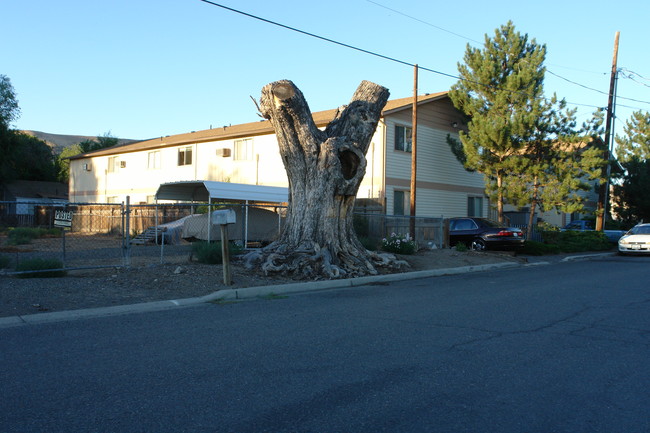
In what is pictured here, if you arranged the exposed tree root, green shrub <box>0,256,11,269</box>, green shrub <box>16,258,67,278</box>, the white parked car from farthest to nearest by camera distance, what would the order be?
the white parked car
the exposed tree root
green shrub <box>0,256,11,269</box>
green shrub <box>16,258,67,278</box>

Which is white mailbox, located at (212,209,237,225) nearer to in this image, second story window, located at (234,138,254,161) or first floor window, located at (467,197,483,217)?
second story window, located at (234,138,254,161)

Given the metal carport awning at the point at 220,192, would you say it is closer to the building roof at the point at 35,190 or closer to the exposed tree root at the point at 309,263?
the exposed tree root at the point at 309,263

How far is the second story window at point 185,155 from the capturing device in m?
32.0

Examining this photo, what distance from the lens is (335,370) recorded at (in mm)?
5531

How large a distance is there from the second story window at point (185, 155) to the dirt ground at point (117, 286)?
62.8ft

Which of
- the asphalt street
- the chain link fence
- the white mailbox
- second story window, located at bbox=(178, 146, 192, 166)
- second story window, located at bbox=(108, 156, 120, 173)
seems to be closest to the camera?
the asphalt street

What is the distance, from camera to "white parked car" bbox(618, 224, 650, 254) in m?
22.6

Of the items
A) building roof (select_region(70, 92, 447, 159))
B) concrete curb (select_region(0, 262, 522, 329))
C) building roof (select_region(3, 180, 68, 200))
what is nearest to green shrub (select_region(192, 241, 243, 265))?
concrete curb (select_region(0, 262, 522, 329))

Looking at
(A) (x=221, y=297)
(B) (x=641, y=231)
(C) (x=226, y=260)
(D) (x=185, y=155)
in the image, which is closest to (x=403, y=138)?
(B) (x=641, y=231)

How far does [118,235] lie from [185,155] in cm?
1383

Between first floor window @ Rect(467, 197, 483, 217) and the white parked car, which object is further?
first floor window @ Rect(467, 197, 483, 217)

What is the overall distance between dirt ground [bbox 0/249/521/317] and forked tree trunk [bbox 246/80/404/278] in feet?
3.11

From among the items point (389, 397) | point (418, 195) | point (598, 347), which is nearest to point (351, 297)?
point (598, 347)

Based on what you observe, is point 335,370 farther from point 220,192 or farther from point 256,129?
point 256,129
